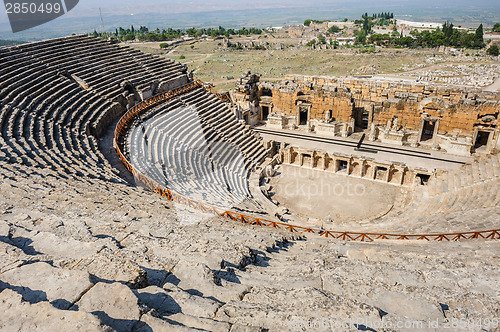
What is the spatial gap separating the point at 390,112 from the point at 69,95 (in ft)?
76.3

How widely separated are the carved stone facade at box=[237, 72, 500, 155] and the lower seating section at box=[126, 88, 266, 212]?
13.2 ft

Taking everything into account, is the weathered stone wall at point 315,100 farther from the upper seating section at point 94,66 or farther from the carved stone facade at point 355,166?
the upper seating section at point 94,66

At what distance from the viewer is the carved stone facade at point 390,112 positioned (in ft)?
73.5

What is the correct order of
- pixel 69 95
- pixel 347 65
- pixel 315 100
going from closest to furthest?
pixel 69 95
pixel 315 100
pixel 347 65

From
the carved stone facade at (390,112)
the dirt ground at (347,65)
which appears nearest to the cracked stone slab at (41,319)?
the carved stone facade at (390,112)

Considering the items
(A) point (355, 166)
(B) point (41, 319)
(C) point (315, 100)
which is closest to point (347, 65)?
(C) point (315, 100)

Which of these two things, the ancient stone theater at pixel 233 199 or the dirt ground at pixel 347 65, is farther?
the dirt ground at pixel 347 65

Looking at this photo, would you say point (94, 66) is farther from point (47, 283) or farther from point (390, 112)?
point (47, 283)

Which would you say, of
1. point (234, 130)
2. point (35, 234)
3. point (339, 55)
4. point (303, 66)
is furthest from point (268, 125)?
point (339, 55)

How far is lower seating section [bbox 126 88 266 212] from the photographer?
17.0m

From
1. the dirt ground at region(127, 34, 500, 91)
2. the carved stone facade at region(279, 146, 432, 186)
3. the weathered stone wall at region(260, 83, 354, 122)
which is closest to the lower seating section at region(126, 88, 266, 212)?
the carved stone facade at region(279, 146, 432, 186)

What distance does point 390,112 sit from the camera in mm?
24703

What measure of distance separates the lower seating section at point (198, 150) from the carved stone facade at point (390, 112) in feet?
13.2

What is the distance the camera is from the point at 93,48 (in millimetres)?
26781
